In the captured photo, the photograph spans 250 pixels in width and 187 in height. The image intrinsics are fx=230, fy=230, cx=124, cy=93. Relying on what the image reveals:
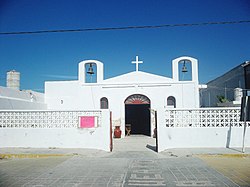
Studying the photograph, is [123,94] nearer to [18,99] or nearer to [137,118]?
[137,118]

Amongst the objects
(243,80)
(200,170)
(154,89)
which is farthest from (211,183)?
(243,80)


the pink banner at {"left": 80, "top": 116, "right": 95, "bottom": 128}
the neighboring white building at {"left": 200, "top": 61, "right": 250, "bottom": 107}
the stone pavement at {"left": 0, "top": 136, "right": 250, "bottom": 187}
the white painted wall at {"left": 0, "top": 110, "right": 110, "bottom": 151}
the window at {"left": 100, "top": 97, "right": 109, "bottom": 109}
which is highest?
the neighboring white building at {"left": 200, "top": 61, "right": 250, "bottom": 107}

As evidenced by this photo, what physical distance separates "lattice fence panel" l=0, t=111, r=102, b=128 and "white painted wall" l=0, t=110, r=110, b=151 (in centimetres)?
22

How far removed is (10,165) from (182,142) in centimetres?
660

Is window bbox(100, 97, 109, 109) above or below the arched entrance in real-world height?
above

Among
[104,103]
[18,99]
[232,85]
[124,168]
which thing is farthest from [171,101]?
[18,99]

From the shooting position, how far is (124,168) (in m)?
7.00

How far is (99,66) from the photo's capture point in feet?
53.8

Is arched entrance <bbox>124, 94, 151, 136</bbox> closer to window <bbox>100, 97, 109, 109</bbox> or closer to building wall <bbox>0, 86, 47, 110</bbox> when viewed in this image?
window <bbox>100, 97, 109, 109</bbox>

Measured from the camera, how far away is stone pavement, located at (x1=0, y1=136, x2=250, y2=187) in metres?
5.63

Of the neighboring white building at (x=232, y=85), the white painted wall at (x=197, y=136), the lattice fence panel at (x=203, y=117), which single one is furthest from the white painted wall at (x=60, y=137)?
the neighboring white building at (x=232, y=85)

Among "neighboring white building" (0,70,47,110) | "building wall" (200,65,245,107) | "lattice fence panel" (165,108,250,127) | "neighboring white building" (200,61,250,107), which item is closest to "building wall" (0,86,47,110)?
"neighboring white building" (0,70,47,110)

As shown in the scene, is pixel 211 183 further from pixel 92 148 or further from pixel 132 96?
pixel 132 96

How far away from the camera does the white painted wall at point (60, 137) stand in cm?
994
